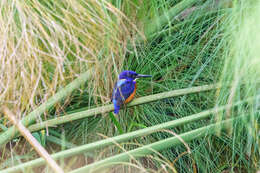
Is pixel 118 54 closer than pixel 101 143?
No

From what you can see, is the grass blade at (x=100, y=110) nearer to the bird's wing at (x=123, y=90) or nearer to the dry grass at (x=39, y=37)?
the dry grass at (x=39, y=37)

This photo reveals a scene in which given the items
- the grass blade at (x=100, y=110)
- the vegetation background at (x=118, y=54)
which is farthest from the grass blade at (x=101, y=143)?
the grass blade at (x=100, y=110)

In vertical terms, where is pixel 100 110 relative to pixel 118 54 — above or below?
below

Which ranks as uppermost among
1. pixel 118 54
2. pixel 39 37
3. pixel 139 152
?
pixel 39 37

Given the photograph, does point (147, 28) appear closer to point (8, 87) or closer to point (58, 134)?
point (8, 87)

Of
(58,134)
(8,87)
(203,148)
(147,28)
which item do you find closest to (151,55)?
(147,28)

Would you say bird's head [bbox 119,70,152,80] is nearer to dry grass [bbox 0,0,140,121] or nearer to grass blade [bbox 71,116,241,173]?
dry grass [bbox 0,0,140,121]

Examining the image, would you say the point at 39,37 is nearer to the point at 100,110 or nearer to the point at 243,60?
the point at 100,110

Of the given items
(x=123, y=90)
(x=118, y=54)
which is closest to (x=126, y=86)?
(x=123, y=90)
